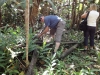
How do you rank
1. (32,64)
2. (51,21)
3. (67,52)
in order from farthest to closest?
(67,52)
(51,21)
(32,64)

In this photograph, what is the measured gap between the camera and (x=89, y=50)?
22.9ft

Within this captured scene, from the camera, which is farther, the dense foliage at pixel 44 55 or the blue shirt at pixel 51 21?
the blue shirt at pixel 51 21

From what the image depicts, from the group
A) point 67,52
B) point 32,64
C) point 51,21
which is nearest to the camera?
point 32,64

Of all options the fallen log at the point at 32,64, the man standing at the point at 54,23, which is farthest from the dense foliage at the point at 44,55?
the man standing at the point at 54,23

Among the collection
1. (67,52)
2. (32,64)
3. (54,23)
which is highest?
(54,23)

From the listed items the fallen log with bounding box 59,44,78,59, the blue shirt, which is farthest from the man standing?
the fallen log with bounding box 59,44,78,59

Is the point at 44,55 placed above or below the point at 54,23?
below

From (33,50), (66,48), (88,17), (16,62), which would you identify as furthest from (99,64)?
(16,62)

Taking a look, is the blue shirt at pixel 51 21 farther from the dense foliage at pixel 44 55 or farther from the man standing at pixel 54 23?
the dense foliage at pixel 44 55

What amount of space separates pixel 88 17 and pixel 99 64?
1764 mm

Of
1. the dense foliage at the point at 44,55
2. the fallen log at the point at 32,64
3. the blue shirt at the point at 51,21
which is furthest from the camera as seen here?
the blue shirt at the point at 51,21

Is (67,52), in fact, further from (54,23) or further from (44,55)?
(54,23)

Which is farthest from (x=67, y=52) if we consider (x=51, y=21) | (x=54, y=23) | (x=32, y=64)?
(x=32, y=64)

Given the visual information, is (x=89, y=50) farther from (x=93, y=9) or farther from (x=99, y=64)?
(x=93, y=9)
